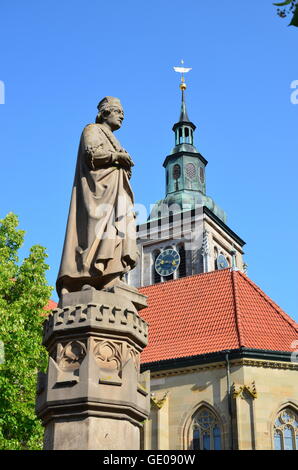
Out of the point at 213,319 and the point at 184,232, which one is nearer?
the point at 213,319

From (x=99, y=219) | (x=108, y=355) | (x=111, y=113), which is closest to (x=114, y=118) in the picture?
(x=111, y=113)

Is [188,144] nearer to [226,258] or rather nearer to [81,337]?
[226,258]

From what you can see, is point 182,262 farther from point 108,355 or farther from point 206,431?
point 108,355

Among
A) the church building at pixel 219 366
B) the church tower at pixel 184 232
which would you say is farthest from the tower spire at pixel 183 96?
the church building at pixel 219 366

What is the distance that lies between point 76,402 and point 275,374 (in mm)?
A: 18924

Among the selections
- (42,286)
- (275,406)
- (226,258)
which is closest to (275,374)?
(275,406)

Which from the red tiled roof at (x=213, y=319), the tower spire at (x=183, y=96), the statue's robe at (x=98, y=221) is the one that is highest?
the tower spire at (x=183, y=96)

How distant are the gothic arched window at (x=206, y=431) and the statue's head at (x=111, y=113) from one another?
1786cm

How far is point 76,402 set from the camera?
4.84m

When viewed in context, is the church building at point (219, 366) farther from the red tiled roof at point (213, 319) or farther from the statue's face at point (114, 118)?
the statue's face at point (114, 118)

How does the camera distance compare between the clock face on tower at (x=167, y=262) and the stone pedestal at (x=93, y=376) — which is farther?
the clock face on tower at (x=167, y=262)

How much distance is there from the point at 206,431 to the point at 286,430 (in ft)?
9.04

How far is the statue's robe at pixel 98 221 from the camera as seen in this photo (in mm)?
5555

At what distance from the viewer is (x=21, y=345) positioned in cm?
1540
